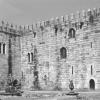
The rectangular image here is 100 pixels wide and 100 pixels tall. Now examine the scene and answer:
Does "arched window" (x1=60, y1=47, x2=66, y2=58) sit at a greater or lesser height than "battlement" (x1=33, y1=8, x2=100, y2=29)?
lesser

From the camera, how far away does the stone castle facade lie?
2861 centimetres

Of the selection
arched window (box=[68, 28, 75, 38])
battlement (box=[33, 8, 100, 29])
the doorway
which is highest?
battlement (box=[33, 8, 100, 29])

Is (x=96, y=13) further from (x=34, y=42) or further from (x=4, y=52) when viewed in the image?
(x=4, y=52)

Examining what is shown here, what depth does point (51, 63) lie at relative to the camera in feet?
105

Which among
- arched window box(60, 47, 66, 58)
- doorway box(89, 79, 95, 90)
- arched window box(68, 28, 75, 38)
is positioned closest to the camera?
doorway box(89, 79, 95, 90)

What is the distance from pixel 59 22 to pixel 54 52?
3.77 meters

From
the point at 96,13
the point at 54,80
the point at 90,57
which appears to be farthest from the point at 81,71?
the point at 96,13

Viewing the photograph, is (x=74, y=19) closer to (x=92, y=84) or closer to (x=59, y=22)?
(x=59, y=22)

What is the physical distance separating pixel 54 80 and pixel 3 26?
32.6 feet

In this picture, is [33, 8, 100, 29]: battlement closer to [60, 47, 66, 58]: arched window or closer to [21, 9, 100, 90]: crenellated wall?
[21, 9, 100, 90]: crenellated wall

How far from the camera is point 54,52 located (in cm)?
3203

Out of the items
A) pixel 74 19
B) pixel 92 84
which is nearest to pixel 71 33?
pixel 74 19

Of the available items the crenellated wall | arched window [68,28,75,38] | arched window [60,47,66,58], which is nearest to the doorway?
the crenellated wall

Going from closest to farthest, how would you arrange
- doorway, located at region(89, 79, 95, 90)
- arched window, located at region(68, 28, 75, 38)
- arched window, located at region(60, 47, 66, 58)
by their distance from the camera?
doorway, located at region(89, 79, 95, 90), arched window, located at region(68, 28, 75, 38), arched window, located at region(60, 47, 66, 58)
